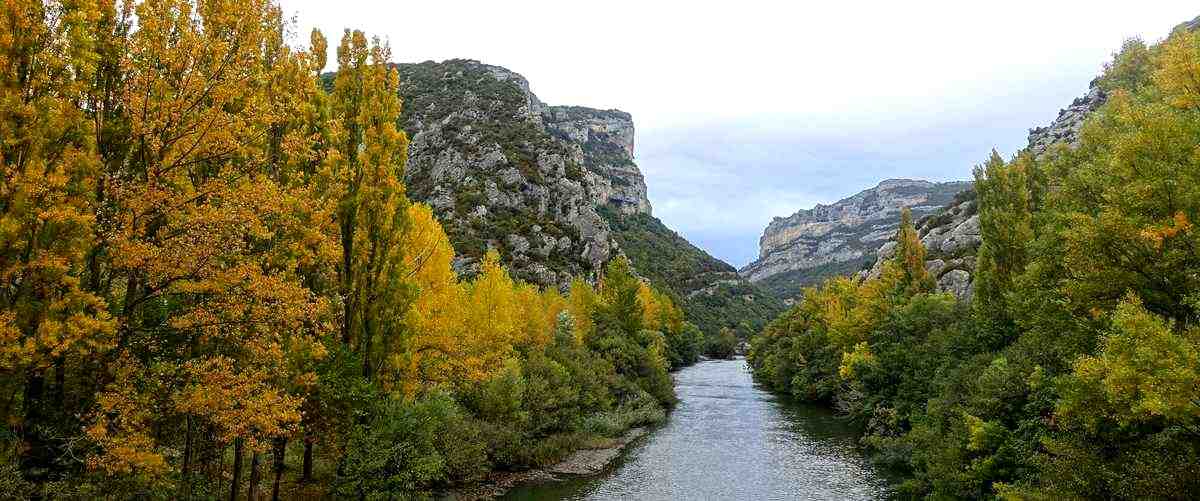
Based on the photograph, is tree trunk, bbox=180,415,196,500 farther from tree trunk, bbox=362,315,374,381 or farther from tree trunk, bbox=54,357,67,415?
tree trunk, bbox=362,315,374,381

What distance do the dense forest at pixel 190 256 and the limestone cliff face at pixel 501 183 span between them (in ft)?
154

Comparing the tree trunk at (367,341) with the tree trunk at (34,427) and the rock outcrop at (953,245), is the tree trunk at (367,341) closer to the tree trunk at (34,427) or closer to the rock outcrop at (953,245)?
the tree trunk at (34,427)

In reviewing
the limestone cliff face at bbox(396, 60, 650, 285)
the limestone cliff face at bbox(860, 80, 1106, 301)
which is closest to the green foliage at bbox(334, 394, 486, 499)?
the limestone cliff face at bbox(860, 80, 1106, 301)

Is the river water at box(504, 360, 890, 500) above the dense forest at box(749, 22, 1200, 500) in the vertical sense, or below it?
below

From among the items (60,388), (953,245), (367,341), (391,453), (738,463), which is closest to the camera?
(60,388)

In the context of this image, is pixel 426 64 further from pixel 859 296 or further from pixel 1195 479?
pixel 1195 479

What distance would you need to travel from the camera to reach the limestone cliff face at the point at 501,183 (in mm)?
79938

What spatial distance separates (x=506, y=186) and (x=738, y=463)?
67.4 metres

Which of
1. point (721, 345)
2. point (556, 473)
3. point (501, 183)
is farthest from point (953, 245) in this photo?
point (721, 345)

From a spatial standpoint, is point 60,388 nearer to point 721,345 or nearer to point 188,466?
point 188,466

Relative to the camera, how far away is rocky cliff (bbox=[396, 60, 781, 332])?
80.6m

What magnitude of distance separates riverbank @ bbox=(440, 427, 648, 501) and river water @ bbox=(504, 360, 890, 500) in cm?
72

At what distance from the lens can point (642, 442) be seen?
36500 mm

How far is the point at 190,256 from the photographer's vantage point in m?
10.6
